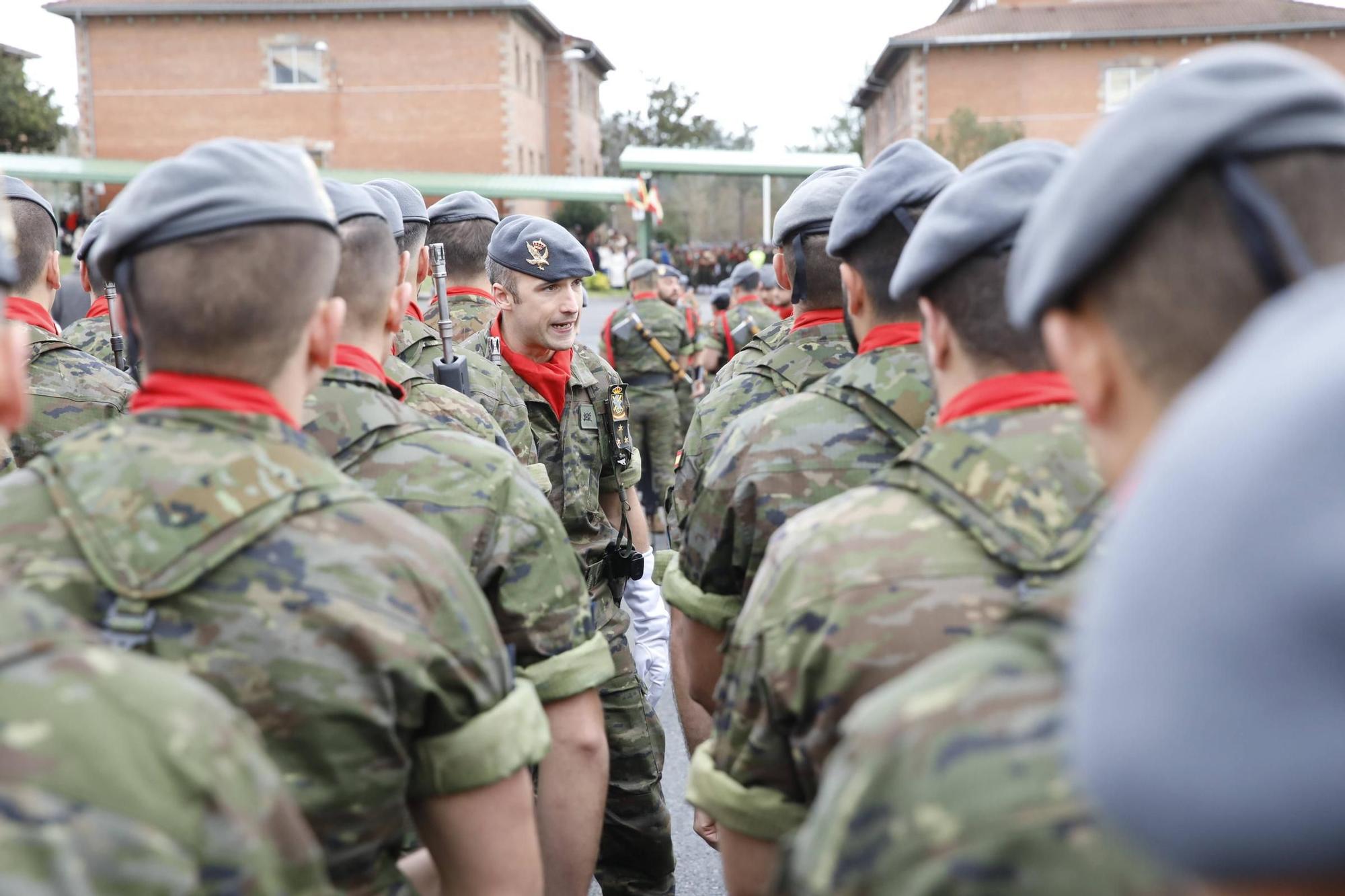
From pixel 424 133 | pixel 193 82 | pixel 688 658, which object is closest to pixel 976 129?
pixel 424 133

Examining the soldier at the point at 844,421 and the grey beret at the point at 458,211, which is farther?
the grey beret at the point at 458,211

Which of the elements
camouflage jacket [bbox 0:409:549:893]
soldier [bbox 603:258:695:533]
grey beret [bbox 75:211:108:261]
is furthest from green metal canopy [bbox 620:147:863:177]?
camouflage jacket [bbox 0:409:549:893]

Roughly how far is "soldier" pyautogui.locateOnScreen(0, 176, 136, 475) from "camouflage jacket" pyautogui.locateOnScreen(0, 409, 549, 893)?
288cm

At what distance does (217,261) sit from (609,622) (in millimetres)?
2874

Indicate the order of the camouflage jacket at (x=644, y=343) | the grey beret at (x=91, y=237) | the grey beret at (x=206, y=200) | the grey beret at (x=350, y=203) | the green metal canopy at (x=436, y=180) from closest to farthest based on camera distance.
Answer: the grey beret at (x=206, y=200) < the grey beret at (x=350, y=203) < the grey beret at (x=91, y=237) < the camouflage jacket at (x=644, y=343) < the green metal canopy at (x=436, y=180)

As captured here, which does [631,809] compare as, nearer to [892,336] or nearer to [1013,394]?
[892,336]

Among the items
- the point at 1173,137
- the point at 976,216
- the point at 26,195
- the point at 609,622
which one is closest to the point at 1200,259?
the point at 1173,137

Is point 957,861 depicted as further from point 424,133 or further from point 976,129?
point 424,133

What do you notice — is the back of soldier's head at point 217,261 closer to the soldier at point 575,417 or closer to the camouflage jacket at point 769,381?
the camouflage jacket at point 769,381

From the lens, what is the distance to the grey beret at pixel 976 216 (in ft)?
6.44

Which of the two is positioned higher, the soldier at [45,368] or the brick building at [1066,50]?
the brick building at [1066,50]

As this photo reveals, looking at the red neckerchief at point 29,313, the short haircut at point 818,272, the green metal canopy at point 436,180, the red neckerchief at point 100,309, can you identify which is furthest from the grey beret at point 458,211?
the green metal canopy at point 436,180

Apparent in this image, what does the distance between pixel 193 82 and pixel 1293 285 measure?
4586 centimetres

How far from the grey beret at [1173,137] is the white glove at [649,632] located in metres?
3.42
